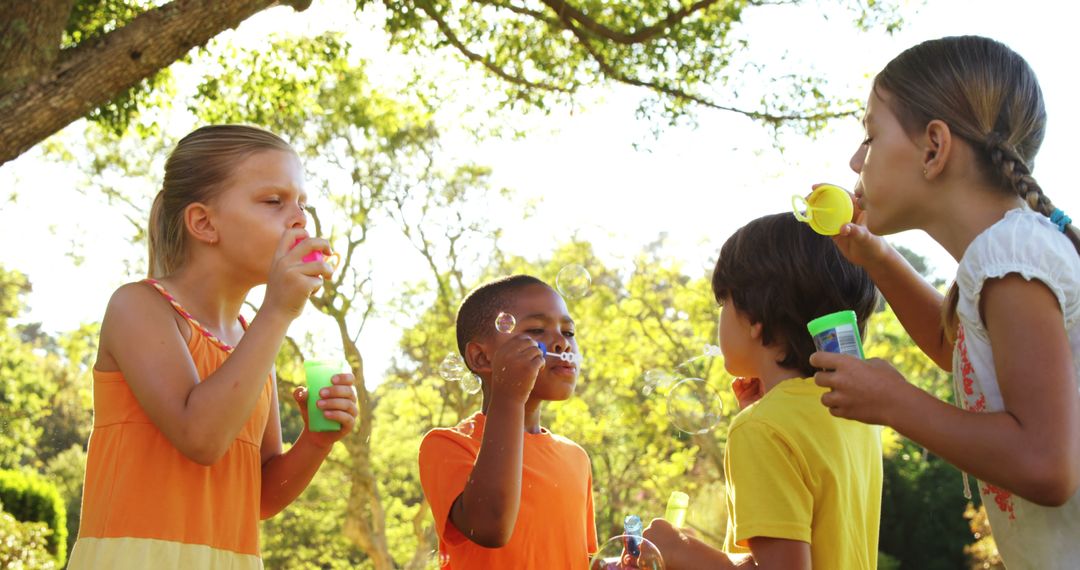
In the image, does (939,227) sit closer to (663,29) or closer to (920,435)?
(920,435)

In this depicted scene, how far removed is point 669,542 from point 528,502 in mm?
516

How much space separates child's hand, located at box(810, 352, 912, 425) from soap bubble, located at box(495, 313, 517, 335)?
1175 mm

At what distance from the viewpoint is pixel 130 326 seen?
7.41ft

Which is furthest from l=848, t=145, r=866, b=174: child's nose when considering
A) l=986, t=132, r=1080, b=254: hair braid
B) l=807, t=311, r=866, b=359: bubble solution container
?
l=807, t=311, r=866, b=359: bubble solution container

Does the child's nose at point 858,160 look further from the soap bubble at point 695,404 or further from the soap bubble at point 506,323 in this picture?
the soap bubble at point 695,404

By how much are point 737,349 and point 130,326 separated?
4.40ft

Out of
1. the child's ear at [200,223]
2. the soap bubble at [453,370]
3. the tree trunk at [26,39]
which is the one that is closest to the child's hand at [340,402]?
the child's ear at [200,223]

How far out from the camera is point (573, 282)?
12.8 feet

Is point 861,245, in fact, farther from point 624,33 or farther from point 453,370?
point 624,33

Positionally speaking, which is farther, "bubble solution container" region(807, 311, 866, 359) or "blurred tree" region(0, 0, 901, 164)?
"blurred tree" region(0, 0, 901, 164)

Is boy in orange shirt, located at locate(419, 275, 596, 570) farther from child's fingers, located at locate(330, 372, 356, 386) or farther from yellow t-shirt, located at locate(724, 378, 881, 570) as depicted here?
yellow t-shirt, located at locate(724, 378, 881, 570)

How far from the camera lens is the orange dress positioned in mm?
2172

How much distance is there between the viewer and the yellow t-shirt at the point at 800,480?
2.16 m

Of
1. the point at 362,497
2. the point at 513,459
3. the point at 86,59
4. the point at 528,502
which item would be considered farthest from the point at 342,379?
the point at 362,497
